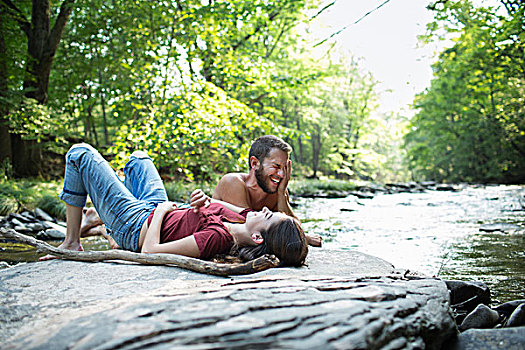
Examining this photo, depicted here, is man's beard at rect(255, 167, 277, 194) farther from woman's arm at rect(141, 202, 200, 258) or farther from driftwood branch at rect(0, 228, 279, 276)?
driftwood branch at rect(0, 228, 279, 276)

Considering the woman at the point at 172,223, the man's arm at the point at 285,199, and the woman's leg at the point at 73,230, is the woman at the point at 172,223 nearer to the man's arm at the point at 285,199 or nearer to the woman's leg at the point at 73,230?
the woman's leg at the point at 73,230

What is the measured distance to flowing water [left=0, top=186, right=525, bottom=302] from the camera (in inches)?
143

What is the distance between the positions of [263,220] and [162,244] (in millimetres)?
762

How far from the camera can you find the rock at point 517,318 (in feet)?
7.35

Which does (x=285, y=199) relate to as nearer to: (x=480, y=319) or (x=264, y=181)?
(x=264, y=181)

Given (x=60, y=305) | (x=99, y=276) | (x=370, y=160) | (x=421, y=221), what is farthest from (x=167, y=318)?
(x=370, y=160)

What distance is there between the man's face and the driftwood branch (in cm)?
120

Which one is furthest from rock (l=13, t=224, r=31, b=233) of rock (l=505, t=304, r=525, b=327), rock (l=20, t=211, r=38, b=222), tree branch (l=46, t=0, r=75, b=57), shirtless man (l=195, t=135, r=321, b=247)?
tree branch (l=46, t=0, r=75, b=57)

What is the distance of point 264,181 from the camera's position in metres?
3.81

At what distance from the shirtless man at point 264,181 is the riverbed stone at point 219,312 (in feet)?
4.96

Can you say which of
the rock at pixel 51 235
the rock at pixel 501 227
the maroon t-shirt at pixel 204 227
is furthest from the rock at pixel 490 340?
the rock at pixel 51 235

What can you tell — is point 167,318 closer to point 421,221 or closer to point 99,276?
point 99,276

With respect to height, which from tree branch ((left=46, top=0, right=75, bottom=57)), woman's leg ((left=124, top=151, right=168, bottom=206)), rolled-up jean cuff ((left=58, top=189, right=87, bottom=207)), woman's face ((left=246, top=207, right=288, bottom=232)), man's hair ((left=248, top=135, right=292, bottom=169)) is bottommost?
woman's face ((left=246, top=207, right=288, bottom=232))

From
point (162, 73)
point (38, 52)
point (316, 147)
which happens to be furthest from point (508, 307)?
point (316, 147)
